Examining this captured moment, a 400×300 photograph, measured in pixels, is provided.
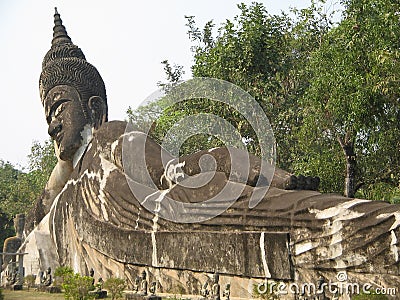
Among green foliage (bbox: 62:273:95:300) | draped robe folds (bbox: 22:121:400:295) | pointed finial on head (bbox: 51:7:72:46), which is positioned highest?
pointed finial on head (bbox: 51:7:72:46)

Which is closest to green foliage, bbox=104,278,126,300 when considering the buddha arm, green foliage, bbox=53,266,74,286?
green foliage, bbox=53,266,74,286

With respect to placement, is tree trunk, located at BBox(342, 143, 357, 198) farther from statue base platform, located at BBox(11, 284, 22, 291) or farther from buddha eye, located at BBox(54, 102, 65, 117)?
statue base platform, located at BBox(11, 284, 22, 291)

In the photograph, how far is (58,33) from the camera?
47.2 feet

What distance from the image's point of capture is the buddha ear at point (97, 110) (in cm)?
1296

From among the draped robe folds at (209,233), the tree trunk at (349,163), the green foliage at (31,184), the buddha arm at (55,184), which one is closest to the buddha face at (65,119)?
the buddha arm at (55,184)

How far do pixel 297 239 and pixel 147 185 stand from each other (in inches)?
150

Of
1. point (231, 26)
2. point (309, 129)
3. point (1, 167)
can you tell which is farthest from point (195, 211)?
point (1, 167)

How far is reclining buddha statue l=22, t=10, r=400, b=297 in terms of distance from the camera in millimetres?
7008

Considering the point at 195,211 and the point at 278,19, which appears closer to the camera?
the point at 195,211

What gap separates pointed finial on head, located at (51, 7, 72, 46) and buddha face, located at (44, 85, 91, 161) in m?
1.70

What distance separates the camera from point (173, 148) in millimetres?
20188

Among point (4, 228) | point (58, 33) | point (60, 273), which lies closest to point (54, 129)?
point (58, 33)

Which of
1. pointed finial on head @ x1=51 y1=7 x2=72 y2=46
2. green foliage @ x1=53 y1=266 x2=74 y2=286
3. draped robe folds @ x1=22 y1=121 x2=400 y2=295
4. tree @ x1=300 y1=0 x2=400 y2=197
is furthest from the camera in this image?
pointed finial on head @ x1=51 y1=7 x2=72 y2=46

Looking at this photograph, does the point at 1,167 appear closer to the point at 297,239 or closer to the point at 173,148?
the point at 173,148
